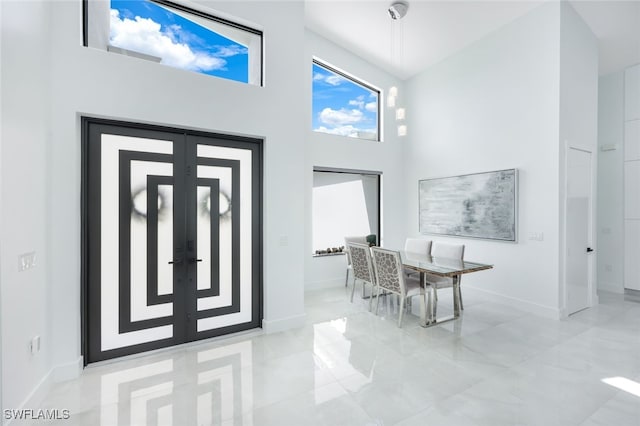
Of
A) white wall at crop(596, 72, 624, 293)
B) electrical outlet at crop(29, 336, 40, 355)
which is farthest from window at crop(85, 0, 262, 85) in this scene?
white wall at crop(596, 72, 624, 293)

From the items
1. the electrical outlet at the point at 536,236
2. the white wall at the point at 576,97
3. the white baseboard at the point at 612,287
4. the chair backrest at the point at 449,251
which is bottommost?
the white baseboard at the point at 612,287

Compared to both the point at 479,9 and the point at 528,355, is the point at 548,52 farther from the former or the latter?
the point at 528,355

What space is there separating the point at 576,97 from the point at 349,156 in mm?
3416

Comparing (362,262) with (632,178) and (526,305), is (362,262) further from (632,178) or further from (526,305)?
(632,178)

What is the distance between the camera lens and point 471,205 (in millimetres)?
4859

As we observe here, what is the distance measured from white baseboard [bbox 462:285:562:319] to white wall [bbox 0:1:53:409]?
17.6 feet

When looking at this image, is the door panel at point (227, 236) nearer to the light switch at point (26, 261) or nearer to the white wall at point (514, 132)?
the light switch at point (26, 261)

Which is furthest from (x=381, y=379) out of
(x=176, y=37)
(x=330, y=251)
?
(x=176, y=37)

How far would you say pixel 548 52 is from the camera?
3.92m

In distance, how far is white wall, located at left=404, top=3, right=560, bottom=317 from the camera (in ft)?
12.8

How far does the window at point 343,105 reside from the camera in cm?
536

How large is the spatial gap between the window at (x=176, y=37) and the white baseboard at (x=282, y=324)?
9.38 feet

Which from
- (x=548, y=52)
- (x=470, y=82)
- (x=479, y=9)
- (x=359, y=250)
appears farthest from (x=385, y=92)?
(x=359, y=250)

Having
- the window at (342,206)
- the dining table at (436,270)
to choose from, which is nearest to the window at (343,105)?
the window at (342,206)
